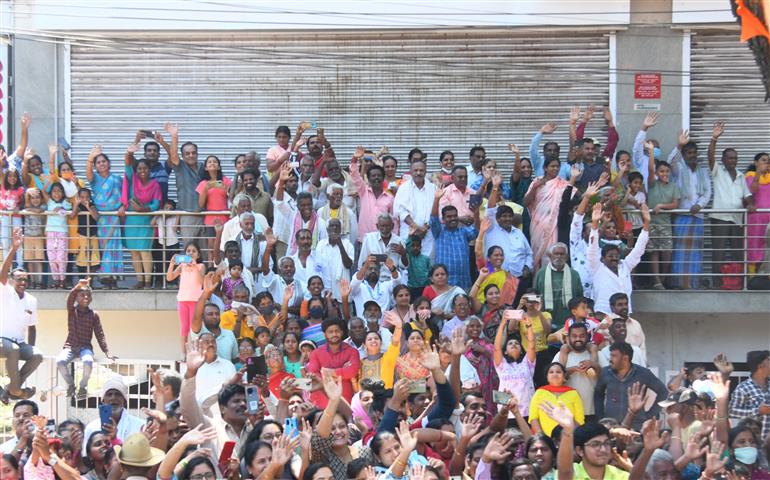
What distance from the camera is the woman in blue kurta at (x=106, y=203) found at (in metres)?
15.6

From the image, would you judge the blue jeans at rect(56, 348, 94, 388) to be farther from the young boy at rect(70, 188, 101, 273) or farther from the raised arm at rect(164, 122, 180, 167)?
the raised arm at rect(164, 122, 180, 167)

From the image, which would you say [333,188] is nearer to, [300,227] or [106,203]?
[300,227]

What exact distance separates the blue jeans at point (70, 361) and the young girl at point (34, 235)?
1.92 metres

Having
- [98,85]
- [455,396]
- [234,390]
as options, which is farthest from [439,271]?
[98,85]

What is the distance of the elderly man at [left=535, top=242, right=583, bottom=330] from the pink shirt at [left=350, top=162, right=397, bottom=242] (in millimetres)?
2048

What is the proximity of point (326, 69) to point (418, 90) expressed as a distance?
1203 millimetres

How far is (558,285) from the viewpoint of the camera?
13656mm

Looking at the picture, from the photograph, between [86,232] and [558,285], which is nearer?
[558,285]

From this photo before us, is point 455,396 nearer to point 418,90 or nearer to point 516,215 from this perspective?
point 516,215

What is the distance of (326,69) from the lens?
677 inches

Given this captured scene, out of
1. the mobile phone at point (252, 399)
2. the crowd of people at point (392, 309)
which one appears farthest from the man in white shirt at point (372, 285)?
the mobile phone at point (252, 399)

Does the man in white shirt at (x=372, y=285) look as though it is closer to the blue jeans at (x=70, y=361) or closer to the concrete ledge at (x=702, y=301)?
the blue jeans at (x=70, y=361)

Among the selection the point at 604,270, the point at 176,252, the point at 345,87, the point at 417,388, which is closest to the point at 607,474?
the point at 417,388

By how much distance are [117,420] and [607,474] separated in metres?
3.87
